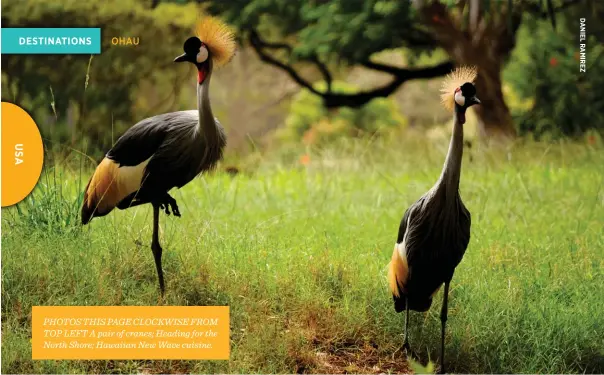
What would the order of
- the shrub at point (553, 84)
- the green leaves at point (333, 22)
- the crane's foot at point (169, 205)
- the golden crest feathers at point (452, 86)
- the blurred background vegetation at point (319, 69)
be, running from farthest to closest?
1. the shrub at point (553, 84)
2. the green leaves at point (333, 22)
3. the blurred background vegetation at point (319, 69)
4. the crane's foot at point (169, 205)
5. the golden crest feathers at point (452, 86)

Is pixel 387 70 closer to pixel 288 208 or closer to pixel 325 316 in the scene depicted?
pixel 288 208

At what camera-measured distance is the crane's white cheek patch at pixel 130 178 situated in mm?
4469

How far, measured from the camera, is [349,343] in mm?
4496

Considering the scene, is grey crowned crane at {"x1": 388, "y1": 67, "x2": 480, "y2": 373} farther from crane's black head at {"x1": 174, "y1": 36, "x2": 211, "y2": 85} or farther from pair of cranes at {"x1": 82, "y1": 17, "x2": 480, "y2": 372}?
crane's black head at {"x1": 174, "y1": 36, "x2": 211, "y2": 85}

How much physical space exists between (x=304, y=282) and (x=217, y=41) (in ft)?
4.68

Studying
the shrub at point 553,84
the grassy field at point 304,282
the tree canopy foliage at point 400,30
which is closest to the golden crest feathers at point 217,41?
the grassy field at point 304,282

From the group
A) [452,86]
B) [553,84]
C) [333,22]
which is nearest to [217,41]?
[452,86]

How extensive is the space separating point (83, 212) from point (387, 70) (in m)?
4.74

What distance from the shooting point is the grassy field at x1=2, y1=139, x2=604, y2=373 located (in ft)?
14.5

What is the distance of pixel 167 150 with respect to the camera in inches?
174

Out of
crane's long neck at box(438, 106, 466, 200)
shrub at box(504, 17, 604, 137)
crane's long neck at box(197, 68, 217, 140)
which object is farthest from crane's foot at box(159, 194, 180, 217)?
shrub at box(504, 17, 604, 137)

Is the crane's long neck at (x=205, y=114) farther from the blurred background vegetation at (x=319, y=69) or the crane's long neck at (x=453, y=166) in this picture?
the crane's long neck at (x=453, y=166)

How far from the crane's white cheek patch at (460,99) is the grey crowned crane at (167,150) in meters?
1.29
